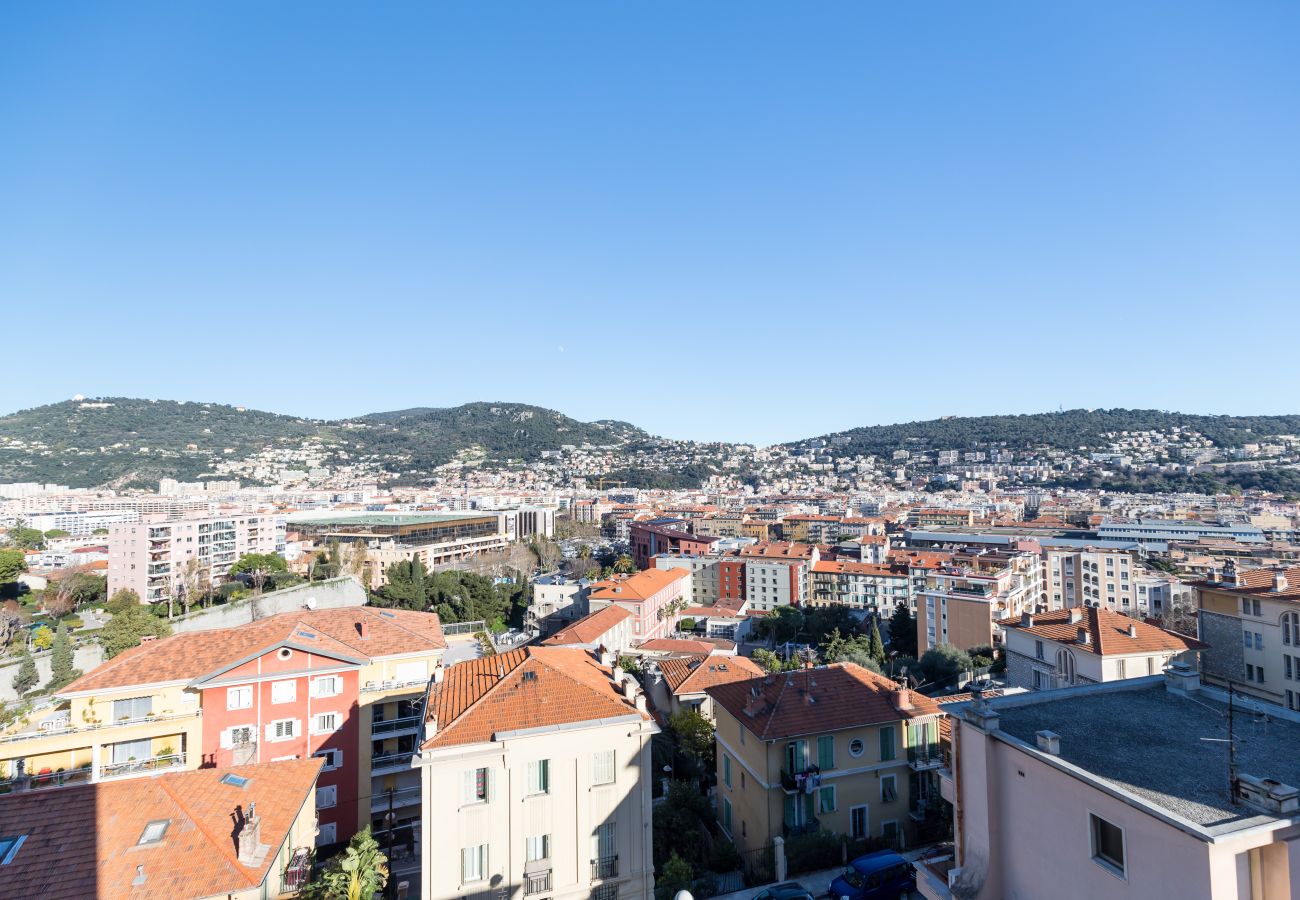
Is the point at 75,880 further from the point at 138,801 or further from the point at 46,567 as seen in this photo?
the point at 46,567

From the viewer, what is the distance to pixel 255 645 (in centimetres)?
1764

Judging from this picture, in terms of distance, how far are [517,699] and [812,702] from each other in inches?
291

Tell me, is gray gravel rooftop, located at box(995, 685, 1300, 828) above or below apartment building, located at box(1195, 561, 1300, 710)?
above

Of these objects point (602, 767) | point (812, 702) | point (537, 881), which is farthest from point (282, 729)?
point (812, 702)

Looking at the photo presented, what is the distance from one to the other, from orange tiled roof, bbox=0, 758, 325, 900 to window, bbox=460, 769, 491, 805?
296 centimetres

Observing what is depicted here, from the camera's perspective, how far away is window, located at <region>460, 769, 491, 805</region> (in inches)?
475

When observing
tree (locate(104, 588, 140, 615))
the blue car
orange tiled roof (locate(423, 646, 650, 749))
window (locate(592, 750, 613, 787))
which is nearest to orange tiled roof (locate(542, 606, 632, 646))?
orange tiled roof (locate(423, 646, 650, 749))

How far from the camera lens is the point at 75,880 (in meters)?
9.36

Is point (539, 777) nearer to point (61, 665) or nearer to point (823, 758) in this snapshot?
point (823, 758)

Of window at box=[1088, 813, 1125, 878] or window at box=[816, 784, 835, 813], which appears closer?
window at box=[1088, 813, 1125, 878]

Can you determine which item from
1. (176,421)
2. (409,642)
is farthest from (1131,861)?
(176,421)

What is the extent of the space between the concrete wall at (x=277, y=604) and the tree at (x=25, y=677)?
6073 millimetres

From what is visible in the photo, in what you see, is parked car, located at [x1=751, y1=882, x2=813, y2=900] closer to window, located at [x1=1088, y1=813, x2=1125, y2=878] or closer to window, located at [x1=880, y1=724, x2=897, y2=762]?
window, located at [x1=880, y1=724, x2=897, y2=762]

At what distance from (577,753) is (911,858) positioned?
7.58 meters
